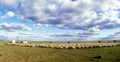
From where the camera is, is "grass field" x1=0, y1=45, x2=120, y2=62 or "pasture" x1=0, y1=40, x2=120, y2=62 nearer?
"grass field" x1=0, y1=45, x2=120, y2=62

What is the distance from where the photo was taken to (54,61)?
109 ft

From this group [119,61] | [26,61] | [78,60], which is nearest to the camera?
[26,61]

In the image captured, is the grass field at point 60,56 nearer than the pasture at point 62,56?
Yes

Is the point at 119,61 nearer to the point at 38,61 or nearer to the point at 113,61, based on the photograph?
the point at 113,61

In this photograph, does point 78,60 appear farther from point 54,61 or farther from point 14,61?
point 14,61

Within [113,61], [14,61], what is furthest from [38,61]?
[113,61]

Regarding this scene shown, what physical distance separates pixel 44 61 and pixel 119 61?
10.4 meters

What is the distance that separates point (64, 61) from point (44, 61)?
113 inches

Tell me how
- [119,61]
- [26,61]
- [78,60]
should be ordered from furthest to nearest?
[78,60] → [119,61] → [26,61]

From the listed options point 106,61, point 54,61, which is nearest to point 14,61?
point 54,61

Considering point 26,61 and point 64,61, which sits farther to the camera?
point 64,61

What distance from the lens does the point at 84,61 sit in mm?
33031

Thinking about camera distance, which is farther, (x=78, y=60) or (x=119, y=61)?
(x=78, y=60)

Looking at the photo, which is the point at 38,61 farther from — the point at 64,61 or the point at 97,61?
the point at 97,61
